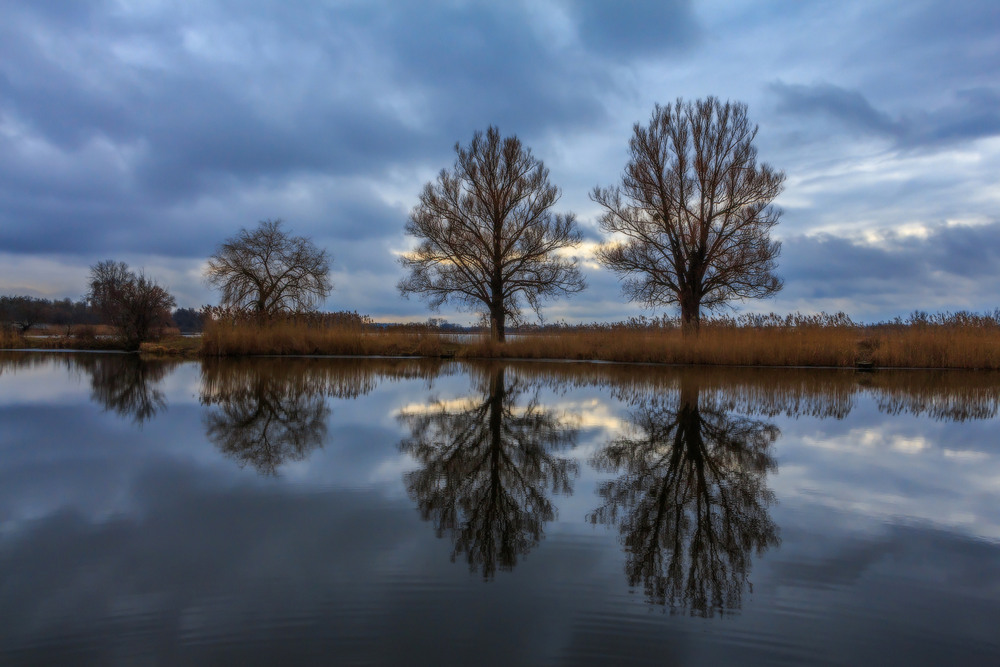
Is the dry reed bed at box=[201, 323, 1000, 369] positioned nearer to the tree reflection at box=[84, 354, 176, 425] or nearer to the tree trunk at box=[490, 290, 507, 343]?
the tree trunk at box=[490, 290, 507, 343]

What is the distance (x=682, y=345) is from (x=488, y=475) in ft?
54.5

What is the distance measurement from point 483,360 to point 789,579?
70.5ft

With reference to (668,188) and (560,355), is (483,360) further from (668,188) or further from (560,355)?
(668,188)

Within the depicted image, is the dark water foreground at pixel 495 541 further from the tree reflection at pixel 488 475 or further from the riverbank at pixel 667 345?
the riverbank at pixel 667 345

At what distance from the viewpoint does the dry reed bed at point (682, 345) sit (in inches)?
758

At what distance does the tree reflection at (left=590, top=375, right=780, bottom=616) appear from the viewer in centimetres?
328

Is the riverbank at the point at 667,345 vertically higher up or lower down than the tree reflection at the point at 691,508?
higher up

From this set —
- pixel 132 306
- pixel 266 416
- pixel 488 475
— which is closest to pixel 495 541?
pixel 488 475

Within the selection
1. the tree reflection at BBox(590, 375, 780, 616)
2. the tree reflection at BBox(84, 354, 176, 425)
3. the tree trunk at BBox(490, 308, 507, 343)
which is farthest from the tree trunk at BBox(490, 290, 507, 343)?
the tree reflection at BBox(590, 375, 780, 616)

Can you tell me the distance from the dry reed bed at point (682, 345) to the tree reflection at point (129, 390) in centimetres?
624

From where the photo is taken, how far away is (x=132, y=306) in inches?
1167

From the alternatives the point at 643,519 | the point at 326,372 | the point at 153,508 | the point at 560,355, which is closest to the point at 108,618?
the point at 153,508

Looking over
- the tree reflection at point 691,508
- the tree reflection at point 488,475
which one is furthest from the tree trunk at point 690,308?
the tree reflection at point 691,508

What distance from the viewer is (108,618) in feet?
9.11
